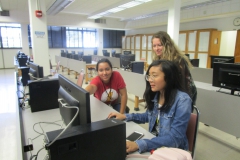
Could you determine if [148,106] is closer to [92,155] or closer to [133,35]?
[92,155]

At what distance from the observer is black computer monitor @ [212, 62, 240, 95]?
7.18ft

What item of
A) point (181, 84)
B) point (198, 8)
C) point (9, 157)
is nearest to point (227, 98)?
point (181, 84)

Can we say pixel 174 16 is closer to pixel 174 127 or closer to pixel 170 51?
pixel 170 51

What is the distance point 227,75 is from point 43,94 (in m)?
2.28

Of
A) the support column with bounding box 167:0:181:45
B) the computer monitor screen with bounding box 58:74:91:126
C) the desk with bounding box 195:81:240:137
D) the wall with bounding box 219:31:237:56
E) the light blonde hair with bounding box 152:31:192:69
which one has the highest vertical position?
the support column with bounding box 167:0:181:45

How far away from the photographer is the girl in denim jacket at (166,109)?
1035 mm

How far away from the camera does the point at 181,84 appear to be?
120 centimetres

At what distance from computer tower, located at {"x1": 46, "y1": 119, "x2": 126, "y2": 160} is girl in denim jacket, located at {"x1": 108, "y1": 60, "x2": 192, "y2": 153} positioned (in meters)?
0.18

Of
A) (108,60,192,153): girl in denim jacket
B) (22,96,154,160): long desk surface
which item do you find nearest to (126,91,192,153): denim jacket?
(108,60,192,153): girl in denim jacket

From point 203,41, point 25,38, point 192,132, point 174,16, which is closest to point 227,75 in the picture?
point 192,132

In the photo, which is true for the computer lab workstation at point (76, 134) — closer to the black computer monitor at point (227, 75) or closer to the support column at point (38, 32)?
the black computer monitor at point (227, 75)

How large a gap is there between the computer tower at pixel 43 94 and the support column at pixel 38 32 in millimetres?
3122

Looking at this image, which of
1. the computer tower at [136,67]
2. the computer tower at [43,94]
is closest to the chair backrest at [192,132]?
the computer tower at [43,94]

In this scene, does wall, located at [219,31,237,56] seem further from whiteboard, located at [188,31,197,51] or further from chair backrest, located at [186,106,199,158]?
chair backrest, located at [186,106,199,158]
